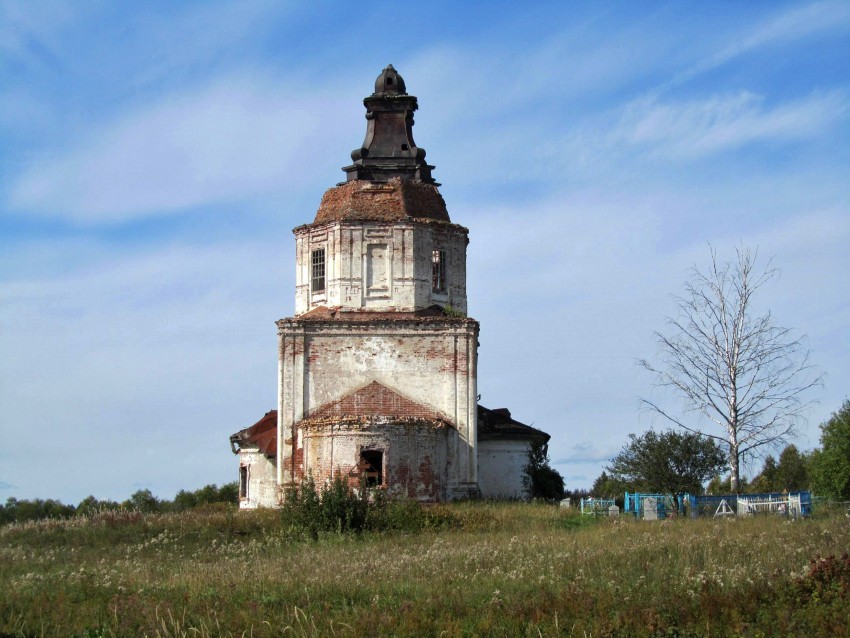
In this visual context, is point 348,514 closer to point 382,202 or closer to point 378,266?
point 378,266

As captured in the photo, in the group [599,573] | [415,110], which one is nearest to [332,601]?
[599,573]

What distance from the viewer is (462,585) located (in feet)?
51.2

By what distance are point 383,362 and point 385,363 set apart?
2.5 inches

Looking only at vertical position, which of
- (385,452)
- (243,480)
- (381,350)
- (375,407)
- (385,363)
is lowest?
(243,480)

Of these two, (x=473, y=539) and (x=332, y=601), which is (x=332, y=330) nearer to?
(x=473, y=539)

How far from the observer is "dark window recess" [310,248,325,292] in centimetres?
3206

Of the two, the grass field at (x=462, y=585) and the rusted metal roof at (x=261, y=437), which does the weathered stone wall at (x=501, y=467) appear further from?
the grass field at (x=462, y=585)

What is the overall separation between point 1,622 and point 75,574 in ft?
10.5

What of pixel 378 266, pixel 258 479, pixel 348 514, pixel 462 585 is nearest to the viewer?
pixel 462 585

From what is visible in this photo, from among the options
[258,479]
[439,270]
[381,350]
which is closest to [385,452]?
[381,350]

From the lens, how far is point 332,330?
30500 mm

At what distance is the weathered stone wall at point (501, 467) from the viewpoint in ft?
106

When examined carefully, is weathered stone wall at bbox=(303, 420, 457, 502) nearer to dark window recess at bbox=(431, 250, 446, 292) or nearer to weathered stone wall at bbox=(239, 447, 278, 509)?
weathered stone wall at bbox=(239, 447, 278, 509)

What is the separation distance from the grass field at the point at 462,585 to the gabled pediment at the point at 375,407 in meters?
6.94
